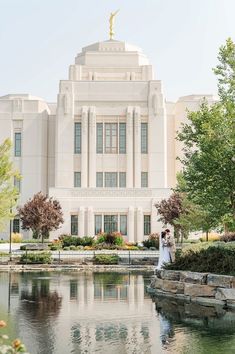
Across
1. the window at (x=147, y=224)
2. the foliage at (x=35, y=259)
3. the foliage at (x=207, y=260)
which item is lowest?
the foliage at (x=35, y=259)

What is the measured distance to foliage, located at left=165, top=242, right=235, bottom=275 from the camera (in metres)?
16.2

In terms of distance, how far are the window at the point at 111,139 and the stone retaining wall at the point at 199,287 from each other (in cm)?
3666

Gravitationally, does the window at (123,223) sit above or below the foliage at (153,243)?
above

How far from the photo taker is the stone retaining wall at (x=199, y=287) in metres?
15.3

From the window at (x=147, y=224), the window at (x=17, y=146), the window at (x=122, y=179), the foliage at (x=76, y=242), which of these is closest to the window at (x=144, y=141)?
the window at (x=122, y=179)

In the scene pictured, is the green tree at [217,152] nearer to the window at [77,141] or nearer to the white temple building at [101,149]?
the white temple building at [101,149]

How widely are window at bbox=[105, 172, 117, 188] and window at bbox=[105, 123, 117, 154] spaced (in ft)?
7.06

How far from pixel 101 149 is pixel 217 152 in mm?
37158

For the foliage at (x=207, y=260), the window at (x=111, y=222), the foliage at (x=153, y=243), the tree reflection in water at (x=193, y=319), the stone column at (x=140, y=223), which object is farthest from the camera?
the window at (x=111, y=222)

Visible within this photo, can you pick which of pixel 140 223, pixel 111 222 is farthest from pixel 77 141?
pixel 140 223

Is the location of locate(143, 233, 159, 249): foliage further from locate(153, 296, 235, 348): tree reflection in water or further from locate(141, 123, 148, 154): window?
locate(153, 296, 235, 348): tree reflection in water

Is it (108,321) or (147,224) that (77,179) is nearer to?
(147,224)

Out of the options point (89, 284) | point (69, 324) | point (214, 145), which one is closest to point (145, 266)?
point (89, 284)

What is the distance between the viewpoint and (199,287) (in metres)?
16.1
